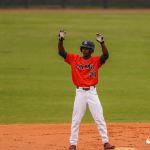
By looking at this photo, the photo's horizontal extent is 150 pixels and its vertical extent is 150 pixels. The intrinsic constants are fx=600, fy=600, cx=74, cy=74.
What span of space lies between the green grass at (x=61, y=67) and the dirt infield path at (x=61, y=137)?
2.09 metres

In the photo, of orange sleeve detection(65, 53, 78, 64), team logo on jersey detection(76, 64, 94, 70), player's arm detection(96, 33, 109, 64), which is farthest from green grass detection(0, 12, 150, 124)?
player's arm detection(96, 33, 109, 64)

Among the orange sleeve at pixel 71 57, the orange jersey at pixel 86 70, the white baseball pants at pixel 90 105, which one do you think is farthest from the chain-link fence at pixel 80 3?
the white baseball pants at pixel 90 105

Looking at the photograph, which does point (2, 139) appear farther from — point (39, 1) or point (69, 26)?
point (39, 1)

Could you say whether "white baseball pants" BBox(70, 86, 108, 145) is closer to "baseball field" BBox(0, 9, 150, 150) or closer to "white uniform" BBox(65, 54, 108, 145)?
"white uniform" BBox(65, 54, 108, 145)

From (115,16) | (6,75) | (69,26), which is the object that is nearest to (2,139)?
(6,75)

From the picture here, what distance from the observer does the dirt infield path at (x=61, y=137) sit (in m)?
10.1

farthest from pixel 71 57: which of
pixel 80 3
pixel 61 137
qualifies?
pixel 80 3

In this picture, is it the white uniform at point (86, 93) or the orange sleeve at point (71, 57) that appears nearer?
the white uniform at point (86, 93)

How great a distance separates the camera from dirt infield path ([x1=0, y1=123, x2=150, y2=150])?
10.1 m

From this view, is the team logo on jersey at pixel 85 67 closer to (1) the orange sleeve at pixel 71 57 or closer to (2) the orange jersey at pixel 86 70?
(2) the orange jersey at pixel 86 70

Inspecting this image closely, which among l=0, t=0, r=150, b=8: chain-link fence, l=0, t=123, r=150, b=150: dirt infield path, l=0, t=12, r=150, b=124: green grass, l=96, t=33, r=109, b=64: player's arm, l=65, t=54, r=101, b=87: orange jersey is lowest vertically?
l=0, t=12, r=150, b=124: green grass

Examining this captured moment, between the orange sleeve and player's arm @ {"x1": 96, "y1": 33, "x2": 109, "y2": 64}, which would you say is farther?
the orange sleeve

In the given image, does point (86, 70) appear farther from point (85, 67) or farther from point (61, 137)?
point (61, 137)

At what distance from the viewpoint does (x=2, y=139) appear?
10.8 metres
